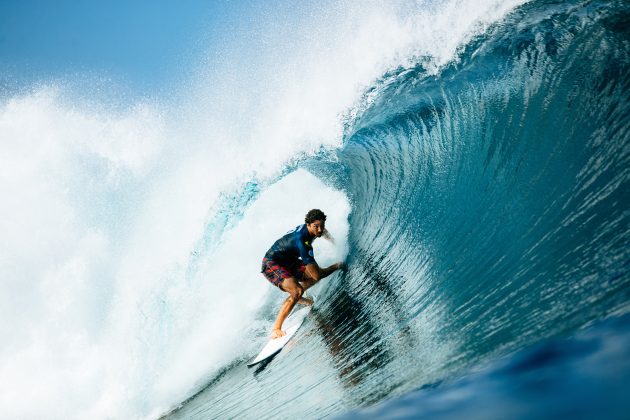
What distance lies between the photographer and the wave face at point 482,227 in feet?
8.02

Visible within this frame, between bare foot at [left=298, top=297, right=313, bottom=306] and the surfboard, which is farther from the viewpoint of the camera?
bare foot at [left=298, top=297, right=313, bottom=306]

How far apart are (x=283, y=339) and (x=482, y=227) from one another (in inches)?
91.5

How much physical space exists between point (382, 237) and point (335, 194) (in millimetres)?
2738

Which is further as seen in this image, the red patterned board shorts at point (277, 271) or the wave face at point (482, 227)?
the red patterned board shorts at point (277, 271)

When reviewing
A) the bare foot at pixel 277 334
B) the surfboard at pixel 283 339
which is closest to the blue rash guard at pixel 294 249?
the surfboard at pixel 283 339

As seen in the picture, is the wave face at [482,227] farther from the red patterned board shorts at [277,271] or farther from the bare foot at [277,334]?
the red patterned board shorts at [277,271]

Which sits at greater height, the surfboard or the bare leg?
the bare leg

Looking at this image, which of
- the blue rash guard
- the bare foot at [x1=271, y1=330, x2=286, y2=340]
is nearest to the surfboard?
the bare foot at [x1=271, y1=330, x2=286, y2=340]

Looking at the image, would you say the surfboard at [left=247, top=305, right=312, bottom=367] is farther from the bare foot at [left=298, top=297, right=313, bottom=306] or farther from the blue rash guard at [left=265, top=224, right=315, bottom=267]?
the blue rash guard at [left=265, top=224, right=315, bottom=267]

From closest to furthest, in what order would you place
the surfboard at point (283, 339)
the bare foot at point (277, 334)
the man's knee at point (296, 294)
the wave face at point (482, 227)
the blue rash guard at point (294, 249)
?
the wave face at point (482, 227) → the surfboard at point (283, 339) → the bare foot at point (277, 334) → the blue rash guard at point (294, 249) → the man's knee at point (296, 294)

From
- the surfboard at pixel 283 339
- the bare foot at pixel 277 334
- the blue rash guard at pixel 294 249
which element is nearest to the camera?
the surfboard at pixel 283 339

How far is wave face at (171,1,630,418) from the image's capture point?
2.45m

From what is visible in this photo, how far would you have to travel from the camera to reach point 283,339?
15.8ft

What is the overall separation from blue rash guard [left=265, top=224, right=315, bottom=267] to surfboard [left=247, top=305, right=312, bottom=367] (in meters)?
0.62
